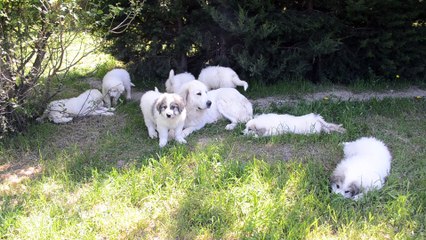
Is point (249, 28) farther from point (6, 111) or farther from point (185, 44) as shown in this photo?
point (6, 111)

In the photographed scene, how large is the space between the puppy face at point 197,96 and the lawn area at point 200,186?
387 mm

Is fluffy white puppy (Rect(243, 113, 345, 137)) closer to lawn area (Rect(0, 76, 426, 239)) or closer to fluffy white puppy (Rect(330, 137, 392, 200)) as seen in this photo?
lawn area (Rect(0, 76, 426, 239))

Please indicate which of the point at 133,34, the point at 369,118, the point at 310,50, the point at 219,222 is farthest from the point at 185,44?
the point at 219,222

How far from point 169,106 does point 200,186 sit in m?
1.28

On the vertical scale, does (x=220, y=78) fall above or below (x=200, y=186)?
above

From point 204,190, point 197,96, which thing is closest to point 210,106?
point 197,96

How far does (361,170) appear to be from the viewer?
162 inches

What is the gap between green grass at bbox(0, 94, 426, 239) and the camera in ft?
11.8

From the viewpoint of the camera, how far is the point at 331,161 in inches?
187

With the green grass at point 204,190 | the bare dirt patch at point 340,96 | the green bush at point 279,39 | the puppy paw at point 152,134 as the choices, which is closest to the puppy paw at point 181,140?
the green grass at point 204,190

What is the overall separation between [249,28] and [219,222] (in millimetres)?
3810

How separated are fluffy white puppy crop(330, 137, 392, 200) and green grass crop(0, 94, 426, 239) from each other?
4.4 inches

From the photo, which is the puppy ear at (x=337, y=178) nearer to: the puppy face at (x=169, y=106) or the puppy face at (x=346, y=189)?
the puppy face at (x=346, y=189)

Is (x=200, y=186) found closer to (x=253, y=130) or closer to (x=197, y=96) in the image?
(x=253, y=130)
